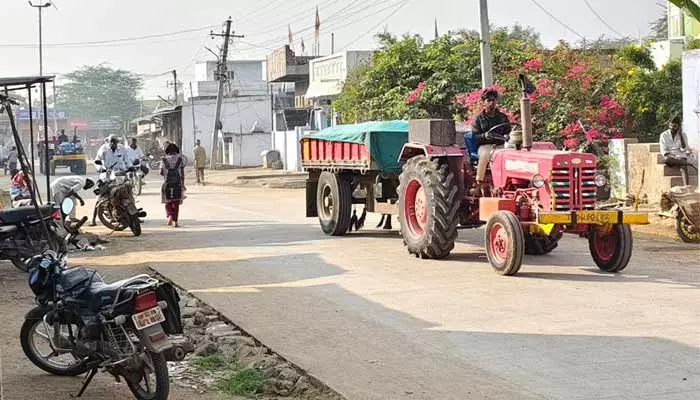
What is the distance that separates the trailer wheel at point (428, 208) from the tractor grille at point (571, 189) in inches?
65.1

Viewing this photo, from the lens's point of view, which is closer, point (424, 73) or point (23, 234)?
point (23, 234)

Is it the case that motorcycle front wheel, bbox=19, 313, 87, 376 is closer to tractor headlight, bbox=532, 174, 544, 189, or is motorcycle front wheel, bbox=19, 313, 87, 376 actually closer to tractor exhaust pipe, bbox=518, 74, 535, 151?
tractor headlight, bbox=532, 174, 544, 189

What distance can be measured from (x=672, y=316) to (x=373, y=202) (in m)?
7.91

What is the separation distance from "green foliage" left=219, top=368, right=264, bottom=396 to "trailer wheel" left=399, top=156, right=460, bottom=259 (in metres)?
5.84

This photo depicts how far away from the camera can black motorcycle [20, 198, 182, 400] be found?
23.4 ft

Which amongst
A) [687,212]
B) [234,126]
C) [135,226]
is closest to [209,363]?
[687,212]

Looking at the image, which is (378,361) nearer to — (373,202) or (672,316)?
(672,316)

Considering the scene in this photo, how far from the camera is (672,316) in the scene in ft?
31.7

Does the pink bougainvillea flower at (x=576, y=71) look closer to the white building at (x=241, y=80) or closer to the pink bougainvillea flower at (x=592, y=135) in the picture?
the pink bougainvillea flower at (x=592, y=135)

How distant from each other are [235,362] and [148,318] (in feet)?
5.42

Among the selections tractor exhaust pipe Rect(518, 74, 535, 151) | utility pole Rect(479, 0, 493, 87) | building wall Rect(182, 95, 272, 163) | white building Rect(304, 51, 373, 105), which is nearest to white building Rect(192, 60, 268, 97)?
building wall Rect(182, 95, 272, 163)

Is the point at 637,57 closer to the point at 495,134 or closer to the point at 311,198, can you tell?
the point at 311,198

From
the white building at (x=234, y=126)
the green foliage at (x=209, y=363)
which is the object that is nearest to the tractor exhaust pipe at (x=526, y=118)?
the green foliage at (x=209, y=363)

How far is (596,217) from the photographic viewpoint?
1208cm
